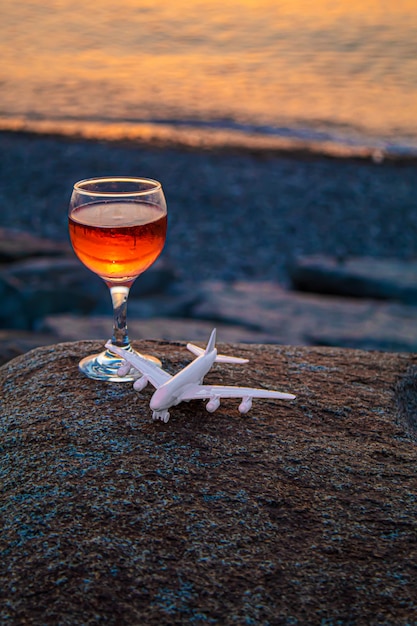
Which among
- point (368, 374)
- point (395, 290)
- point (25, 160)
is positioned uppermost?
point (368, 374)

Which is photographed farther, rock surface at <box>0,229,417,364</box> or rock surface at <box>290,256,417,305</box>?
rock surface at <box>290,256,417,305</box>

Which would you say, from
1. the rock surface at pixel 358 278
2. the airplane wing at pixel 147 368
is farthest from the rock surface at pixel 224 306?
the airplane wing at pixel 147 368

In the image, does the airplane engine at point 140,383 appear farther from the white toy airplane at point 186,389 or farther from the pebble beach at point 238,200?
the pebble beach at point 238,200

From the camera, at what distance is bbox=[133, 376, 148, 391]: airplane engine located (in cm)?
167

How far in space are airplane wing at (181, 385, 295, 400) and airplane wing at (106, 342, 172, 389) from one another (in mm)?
69

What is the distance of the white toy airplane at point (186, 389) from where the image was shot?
154cm

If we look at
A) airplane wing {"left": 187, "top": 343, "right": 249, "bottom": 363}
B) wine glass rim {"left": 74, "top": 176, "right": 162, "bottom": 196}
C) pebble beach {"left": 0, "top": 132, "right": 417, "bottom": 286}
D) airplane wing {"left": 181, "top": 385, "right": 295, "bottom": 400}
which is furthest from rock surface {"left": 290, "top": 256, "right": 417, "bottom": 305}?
airplane wing {"left": 181, "top": 385, "right": 295, "bottom": 400}

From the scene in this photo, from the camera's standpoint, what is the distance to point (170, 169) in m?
12.0

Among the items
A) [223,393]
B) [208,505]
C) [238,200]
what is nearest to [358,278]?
[223,393]

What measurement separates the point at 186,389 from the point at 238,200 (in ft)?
31.1

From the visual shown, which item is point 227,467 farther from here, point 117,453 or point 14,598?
point 14,598

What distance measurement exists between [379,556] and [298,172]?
11.1 meters

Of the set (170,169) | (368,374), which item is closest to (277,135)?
(170,169)

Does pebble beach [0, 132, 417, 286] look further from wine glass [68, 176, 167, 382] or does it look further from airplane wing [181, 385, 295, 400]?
airplane wing [181, 385, 295, 400]
